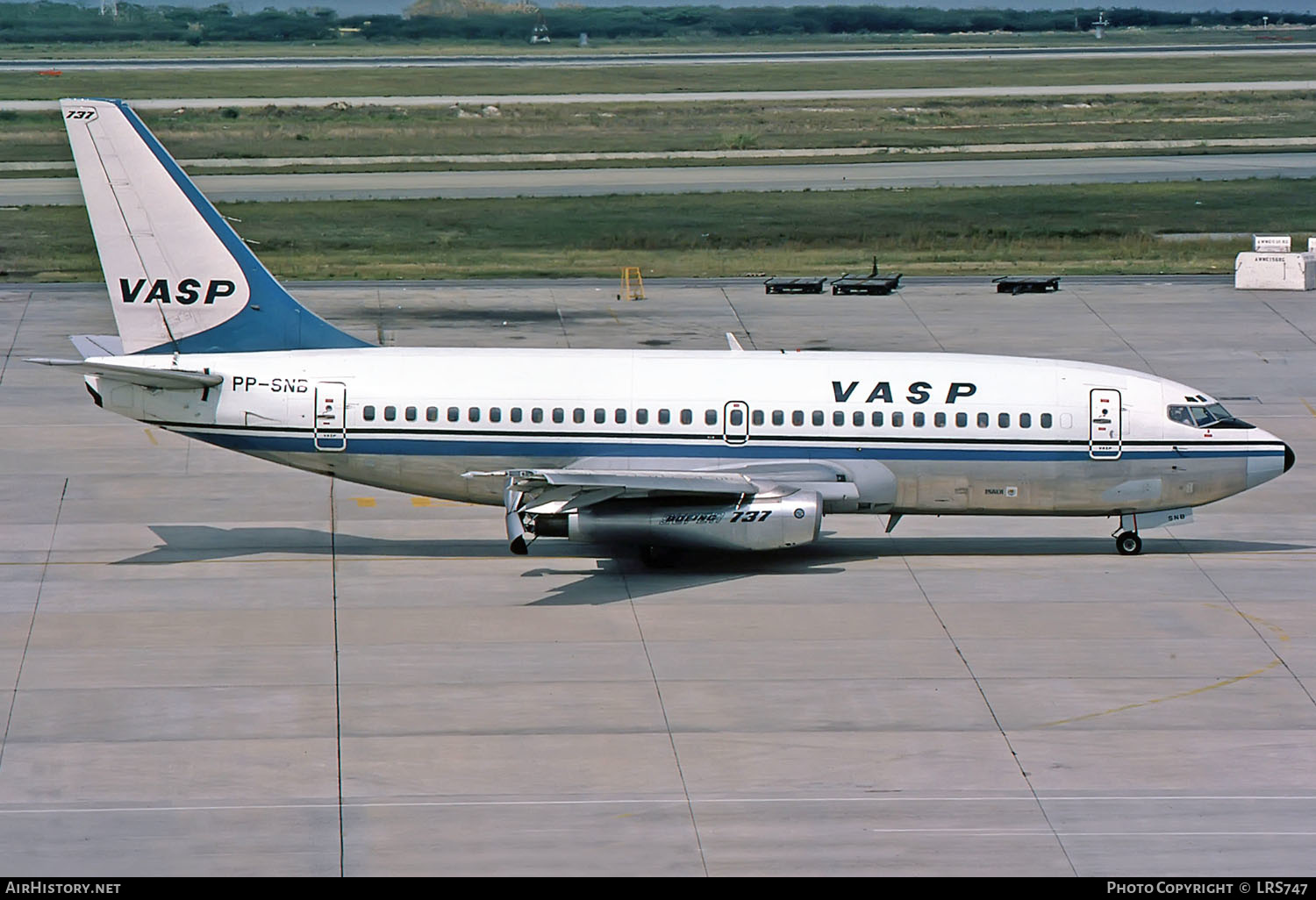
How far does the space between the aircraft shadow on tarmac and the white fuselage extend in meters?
1.27

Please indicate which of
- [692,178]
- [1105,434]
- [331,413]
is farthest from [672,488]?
[692,178]

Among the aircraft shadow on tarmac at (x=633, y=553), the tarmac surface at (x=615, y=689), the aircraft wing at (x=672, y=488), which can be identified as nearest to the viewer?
the tarmac surface at (x=615, y=689)

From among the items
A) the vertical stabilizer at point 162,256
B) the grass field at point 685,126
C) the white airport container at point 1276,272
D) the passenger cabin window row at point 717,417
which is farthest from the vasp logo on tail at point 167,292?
the grass field at point 685,126

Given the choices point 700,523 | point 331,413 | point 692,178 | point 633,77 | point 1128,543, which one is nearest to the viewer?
point 700,523

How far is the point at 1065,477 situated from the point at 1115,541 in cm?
193

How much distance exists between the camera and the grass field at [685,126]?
116 metres

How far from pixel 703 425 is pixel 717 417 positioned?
31cm

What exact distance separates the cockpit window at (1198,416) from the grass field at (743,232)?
35.5m

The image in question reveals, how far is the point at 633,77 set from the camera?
566ft

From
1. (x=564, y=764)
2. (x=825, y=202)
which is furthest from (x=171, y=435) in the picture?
(x=825, y=202)

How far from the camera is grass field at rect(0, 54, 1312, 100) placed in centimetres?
15425

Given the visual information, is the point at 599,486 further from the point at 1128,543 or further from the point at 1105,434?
the point at 1128,543

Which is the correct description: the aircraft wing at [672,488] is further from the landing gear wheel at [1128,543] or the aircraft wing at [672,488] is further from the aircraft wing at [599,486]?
the landing gear wheel at [1128,543]

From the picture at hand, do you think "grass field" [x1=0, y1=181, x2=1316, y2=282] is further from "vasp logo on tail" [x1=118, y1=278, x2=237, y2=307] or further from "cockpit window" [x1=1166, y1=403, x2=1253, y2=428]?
"cockpit window" [x1=1166, y1=403, x2=1253, y2=428]
